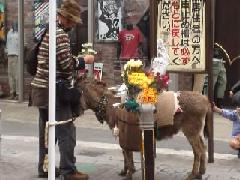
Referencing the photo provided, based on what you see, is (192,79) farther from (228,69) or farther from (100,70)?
(100,70)

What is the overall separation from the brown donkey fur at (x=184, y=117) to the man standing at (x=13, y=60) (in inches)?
285

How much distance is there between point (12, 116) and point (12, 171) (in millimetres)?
4851

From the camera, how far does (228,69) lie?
12734mm

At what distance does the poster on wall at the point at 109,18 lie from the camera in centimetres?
1310

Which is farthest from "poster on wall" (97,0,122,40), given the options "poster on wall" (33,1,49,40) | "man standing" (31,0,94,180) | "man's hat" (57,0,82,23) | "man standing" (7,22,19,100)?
"man's hat" (57,0,82,23)

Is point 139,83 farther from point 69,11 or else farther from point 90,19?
point 90,19

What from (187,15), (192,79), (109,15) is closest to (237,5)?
(192,79)

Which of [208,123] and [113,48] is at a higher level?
[113,48]

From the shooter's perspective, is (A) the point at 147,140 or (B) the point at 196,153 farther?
(B) the point at 196,153

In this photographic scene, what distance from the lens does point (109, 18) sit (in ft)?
43.2

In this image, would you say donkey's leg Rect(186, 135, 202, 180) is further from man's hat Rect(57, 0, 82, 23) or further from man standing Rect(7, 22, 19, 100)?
man standing Rect(7, 22, 19, 100)

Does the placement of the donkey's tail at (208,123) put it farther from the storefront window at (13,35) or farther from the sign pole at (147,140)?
the storefront window at (13,35)

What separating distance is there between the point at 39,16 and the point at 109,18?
177cm

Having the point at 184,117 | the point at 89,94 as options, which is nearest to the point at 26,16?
the point at 89,94
